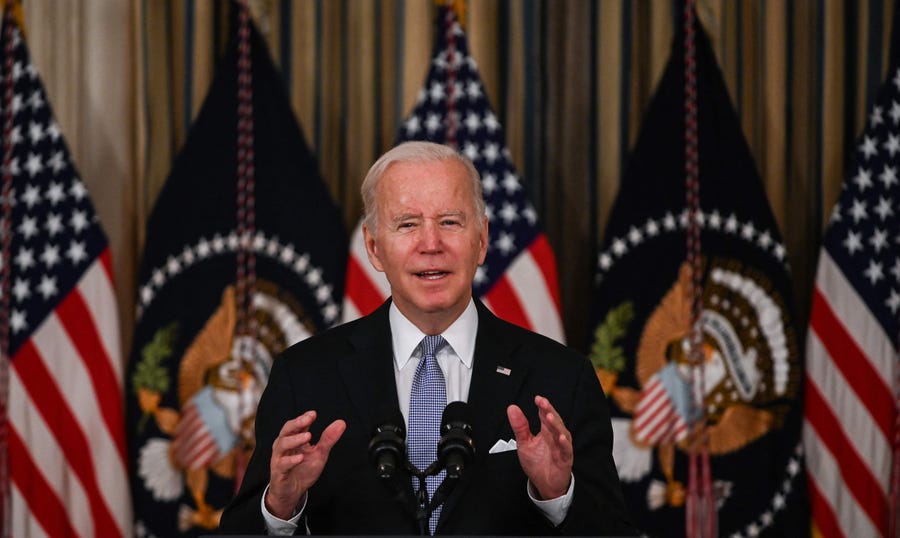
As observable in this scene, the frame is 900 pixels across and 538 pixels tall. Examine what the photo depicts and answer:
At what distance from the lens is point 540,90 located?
15.4 feet

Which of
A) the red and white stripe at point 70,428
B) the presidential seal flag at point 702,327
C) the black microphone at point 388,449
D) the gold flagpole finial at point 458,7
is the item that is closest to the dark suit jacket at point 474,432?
the black microphone at point 388,449

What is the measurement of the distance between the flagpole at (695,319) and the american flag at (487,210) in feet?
1.80

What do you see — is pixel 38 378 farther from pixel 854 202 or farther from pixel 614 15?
pixel 854 202

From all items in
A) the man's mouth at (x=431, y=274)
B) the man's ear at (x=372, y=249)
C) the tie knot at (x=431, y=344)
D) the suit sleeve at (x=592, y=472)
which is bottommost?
the suit sleeve at (x=592, y=472)

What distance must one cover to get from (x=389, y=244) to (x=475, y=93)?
2.44m

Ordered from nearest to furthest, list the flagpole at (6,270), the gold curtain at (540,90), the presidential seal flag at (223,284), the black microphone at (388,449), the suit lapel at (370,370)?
the black microphone at (388,449)
the suit lapel at (370,370)
the flagpole at (6,270)
the presidential seal flag at (223,284)
the gold curtain at (540,90)

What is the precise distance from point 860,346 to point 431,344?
2.78 metres

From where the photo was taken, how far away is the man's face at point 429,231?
2.03 metres

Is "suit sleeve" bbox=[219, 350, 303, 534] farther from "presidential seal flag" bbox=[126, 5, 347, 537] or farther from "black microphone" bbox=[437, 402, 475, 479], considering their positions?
"presidential seal flag" bbox=[126, 5, 347, 537]

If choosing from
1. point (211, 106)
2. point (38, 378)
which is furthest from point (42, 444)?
point (211, 106)

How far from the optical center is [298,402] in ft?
6.75

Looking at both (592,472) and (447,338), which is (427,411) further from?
(592,472)

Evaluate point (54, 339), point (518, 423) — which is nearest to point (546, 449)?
point (518, 423)

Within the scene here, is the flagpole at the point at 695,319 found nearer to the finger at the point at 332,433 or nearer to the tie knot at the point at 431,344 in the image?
the tie knot at the point at 431,344
